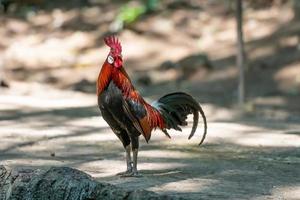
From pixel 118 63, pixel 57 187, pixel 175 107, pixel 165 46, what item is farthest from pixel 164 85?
pixel 57 187

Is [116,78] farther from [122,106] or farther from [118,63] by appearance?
[122,106]

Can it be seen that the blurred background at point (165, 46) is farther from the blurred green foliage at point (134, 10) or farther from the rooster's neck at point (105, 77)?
the rooster's neck at point (105, 77)

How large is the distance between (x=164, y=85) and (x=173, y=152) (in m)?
9.99

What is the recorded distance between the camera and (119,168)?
7652 millimetres

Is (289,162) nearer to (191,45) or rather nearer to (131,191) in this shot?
(131,191)

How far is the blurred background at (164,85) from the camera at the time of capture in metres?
7.66

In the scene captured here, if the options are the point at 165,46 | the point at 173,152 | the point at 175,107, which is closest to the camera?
the point at 175,107

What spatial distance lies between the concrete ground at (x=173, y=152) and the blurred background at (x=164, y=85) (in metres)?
0.02

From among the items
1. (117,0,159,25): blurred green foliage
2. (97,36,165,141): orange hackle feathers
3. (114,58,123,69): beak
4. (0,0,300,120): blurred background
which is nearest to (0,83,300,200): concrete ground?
(97,36,165,141): orange hackle feathers

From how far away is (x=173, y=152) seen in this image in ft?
29.3

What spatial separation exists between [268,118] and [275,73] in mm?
3903

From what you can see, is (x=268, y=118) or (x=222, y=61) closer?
(x=268, y=118)

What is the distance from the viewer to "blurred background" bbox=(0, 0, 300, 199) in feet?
25.1

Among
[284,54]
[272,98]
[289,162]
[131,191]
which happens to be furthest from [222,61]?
[131,191]
